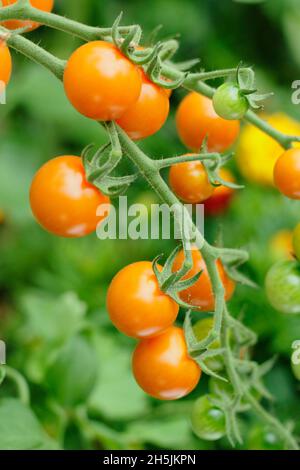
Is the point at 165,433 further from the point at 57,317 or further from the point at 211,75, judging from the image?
the point at 211,75

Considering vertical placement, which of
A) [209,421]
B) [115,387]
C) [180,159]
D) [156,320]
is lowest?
[115,387]

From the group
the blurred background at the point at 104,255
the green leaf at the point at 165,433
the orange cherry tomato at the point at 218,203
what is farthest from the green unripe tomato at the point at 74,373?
the orange cherry tomato at the point at 218,203

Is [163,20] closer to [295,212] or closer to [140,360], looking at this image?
[295,212]

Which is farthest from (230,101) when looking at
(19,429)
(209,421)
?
(19,429)

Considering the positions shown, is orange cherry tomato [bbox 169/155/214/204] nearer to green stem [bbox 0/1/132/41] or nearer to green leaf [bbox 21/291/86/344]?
green stem [bbox 0/1/132/41]

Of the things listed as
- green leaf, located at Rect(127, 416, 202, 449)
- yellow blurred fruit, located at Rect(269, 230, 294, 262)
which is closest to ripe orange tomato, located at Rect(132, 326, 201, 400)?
green leaf, located at Rect(127, 416, 202, 449)

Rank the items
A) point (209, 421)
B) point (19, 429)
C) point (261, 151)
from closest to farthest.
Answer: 1. point (209, 421)
2. point (19, 429)
3. point (261, 151)
